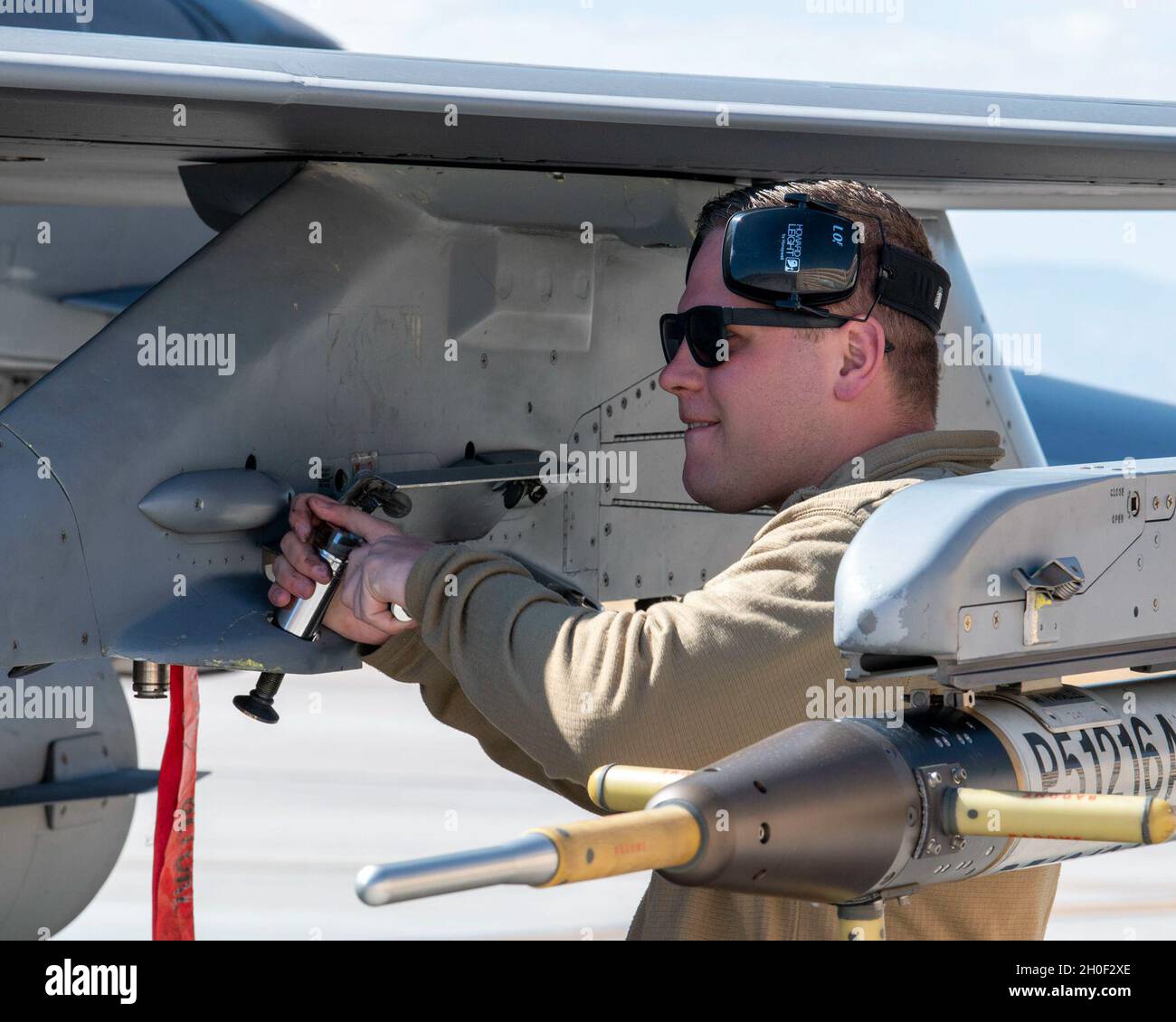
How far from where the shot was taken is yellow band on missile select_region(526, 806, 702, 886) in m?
1.28

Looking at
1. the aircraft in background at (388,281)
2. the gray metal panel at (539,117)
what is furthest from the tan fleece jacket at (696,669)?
the gray metal panel at (539,117)

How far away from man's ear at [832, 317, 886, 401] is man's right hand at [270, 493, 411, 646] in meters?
0.89

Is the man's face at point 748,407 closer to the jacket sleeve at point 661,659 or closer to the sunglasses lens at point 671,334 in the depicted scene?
the sunglasses lens at point 671,334

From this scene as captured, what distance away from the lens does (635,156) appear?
3.12 meters

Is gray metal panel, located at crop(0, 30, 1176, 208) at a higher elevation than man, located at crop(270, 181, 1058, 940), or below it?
higher

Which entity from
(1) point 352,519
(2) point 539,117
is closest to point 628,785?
(1) point 352,519

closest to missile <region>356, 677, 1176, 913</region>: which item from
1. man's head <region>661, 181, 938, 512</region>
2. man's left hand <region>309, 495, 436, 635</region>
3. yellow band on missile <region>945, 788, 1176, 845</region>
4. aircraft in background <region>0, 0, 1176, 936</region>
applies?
yellow band on missile <region>945, 788, 1176, 845</region>

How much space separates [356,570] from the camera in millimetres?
2484

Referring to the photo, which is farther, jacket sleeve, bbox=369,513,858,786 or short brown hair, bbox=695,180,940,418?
short brown hair, bbox=695,180,940,418

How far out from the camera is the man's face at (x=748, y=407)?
2.38 m

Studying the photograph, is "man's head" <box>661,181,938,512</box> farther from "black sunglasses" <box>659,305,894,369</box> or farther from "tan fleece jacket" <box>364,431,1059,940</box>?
"tan fleece jacket" <box>364,431,1059,940</box>

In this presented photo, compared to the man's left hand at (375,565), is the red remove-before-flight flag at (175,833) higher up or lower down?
lower down

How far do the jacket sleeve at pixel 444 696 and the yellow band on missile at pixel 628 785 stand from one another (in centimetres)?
109
